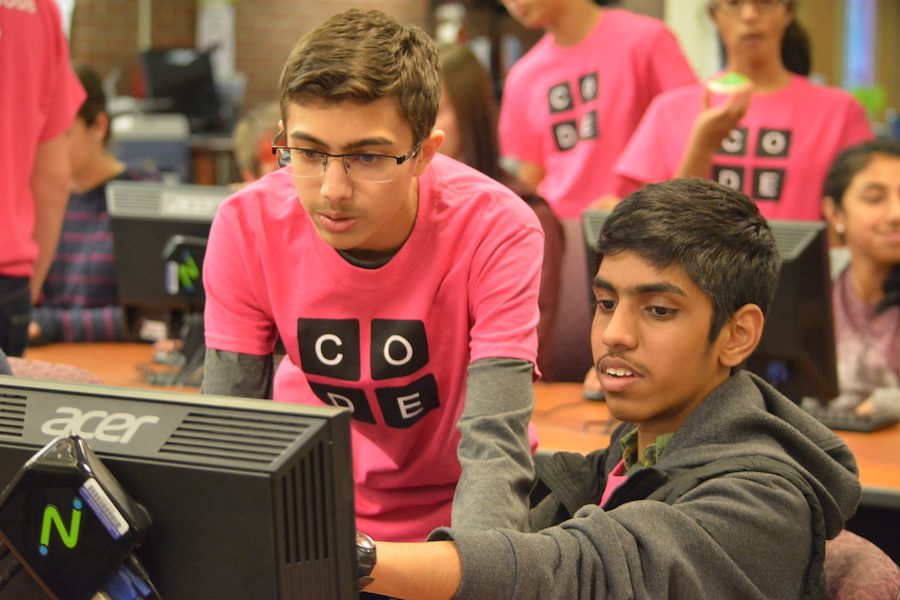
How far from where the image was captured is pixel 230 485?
94 centimetres

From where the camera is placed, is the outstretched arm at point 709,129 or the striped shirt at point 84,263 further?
the striped shirt at point 84,263

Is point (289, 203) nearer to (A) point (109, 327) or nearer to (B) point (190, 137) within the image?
(A) point (109, 327)

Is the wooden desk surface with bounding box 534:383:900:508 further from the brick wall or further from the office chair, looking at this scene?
the brick wall

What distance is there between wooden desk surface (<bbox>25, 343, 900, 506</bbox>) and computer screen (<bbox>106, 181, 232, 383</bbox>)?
175 millimetres

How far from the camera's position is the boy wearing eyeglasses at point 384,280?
59.6 inches

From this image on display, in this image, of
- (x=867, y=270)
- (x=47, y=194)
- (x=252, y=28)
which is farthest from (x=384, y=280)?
(x=252, y=28)

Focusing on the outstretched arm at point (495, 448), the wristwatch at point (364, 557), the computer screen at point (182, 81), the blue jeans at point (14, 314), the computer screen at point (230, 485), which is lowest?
the computer screen at point (182, 81)

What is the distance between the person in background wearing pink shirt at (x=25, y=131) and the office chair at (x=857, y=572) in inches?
67.3

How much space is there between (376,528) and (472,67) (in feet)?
5.83

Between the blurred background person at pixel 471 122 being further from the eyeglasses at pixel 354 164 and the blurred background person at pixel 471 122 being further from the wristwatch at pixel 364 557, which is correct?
the wristwatch at pixel 364 557

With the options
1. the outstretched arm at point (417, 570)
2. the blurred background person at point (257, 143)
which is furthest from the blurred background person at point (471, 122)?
the outstretched arm at point (417, 570)

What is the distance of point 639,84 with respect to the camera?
142 inches

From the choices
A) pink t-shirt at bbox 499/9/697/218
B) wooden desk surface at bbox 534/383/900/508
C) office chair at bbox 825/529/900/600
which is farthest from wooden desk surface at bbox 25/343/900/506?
pink t-shirt at bbox 499/9/697/218

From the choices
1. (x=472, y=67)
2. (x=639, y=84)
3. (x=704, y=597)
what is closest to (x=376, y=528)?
(x=704, y=597)
